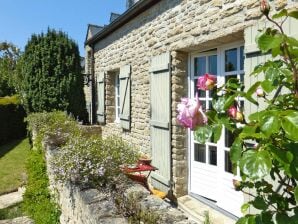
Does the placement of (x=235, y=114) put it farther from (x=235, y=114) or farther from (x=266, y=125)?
(x=266, y=125)

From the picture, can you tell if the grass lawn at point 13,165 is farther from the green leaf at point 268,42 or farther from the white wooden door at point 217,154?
the green leaf at point 268,42

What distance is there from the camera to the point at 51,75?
36.0 feet

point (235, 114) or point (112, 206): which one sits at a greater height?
point (235, 114)

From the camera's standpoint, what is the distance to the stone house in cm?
431

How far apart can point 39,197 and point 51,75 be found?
6084mm

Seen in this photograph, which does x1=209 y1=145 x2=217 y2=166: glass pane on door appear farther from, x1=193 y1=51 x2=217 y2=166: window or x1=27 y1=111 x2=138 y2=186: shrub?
x1=27 y1=111 x2=138 y2=186: shrub

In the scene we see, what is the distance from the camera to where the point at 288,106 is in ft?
5.40

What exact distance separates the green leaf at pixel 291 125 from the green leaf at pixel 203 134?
0.35 m

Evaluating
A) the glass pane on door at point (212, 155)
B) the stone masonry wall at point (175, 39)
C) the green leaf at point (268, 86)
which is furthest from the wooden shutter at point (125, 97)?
the green leaf at point (268, 86)

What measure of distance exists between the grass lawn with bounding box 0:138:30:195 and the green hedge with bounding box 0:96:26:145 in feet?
1.75

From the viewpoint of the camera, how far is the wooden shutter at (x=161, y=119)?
5.69 metres

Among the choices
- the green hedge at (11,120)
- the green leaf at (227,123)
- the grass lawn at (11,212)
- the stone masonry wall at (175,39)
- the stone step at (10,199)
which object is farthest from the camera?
the green hedge at (11,120)

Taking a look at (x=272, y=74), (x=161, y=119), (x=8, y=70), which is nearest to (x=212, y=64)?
(x=161, y=119)

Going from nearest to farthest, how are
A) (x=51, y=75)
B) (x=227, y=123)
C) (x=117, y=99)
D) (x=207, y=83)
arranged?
(x=227, y=123) < (x=207, y=83) < (x=117, y=99) < (x=51, y=75)
